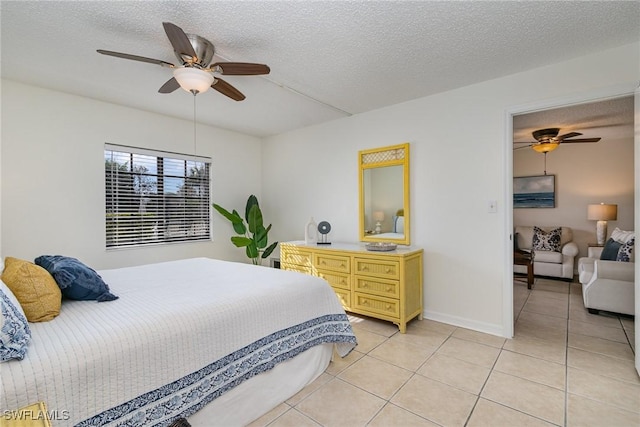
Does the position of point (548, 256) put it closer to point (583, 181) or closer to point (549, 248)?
point (549, 248)

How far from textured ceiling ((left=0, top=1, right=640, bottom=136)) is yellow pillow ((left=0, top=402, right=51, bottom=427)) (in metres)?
2.01

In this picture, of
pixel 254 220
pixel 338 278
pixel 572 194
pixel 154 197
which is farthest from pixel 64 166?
pixel 572 194

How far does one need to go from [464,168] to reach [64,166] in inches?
161

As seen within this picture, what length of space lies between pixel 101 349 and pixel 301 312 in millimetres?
1123

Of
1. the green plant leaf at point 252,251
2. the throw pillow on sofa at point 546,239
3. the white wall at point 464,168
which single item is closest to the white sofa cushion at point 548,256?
the throw pillow on sofa at point 546,239

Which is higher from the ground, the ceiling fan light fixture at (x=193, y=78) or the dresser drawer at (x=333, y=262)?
the ceiling fan light fixture at (x=193, y=78)

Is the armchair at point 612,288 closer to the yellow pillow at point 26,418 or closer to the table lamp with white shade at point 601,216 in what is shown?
the table lamp with white shade at point 601,216

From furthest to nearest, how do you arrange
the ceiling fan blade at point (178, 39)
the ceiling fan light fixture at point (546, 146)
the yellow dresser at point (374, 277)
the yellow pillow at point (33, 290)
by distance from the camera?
the ceiling fan light fixture at point (546, 146)
the yellow dresser at point (374, 277)
the ceiling fan blade at point (178, 39)
the yellow pillow at point (33, 290)

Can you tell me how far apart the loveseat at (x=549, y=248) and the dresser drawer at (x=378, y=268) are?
307 cm

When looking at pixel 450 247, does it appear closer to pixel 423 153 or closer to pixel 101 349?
pixel 423 153

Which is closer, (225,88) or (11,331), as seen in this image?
(11,331)

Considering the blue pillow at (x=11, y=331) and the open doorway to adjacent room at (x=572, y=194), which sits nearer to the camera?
the blue pillow at (x=11, y=331)

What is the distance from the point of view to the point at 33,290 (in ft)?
4.64

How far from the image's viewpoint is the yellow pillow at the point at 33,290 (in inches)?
54.2
